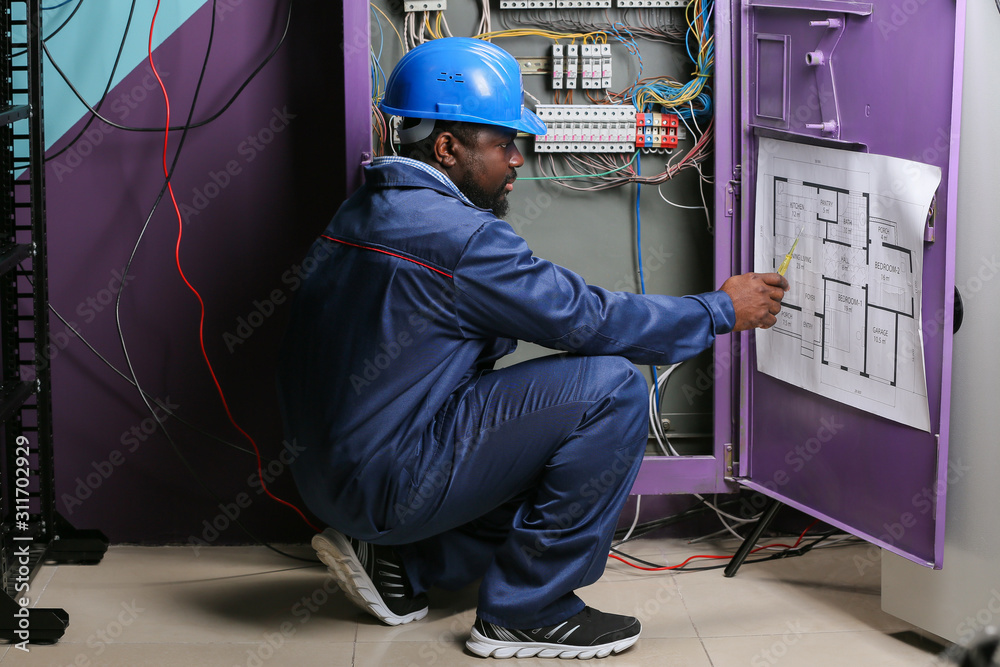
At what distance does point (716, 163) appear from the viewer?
7.39ft

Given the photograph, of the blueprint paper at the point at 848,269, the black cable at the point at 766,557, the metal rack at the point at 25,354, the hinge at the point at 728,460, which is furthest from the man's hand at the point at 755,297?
the metal rack at the point at 25,354

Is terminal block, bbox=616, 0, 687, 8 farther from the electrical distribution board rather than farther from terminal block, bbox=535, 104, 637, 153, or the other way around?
terminal block, bbox=535, 104, 637, 153

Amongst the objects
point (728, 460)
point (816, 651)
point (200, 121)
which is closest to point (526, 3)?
point (200, 121)

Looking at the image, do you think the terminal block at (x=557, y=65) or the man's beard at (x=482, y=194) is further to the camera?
the terminal block at (x=557, y=65)

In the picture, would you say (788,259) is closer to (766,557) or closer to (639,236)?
(639,236)

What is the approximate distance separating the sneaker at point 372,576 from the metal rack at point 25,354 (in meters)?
0.55

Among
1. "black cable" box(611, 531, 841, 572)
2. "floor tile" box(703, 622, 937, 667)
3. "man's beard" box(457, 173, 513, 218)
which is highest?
"man's beard" box(457, 173, 513, 218)

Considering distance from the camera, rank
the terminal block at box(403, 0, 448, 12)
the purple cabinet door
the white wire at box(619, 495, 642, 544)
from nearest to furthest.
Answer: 1. the purple cabinet door
2. the terminal block at box(403, 0, 448, 12)
3. the white wire at box(619, 495, 642, 544)

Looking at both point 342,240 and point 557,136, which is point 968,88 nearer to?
point 557,136

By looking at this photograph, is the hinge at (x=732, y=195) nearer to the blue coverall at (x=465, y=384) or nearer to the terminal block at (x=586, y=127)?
the terminal block at (x=586, y=127)

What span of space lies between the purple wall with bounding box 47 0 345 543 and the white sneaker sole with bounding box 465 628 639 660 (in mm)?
756

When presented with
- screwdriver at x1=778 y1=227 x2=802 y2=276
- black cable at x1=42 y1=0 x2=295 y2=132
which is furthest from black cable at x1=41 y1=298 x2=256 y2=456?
screwdriver at x1=778 y1=227 x2=802 y2=276

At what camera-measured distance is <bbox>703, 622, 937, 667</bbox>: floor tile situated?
1.92m

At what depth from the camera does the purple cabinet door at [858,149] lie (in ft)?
5.68
